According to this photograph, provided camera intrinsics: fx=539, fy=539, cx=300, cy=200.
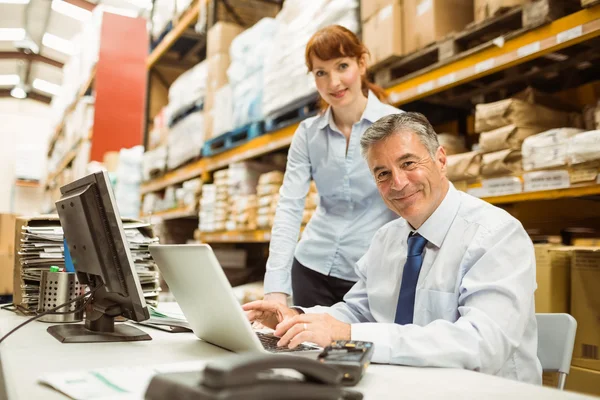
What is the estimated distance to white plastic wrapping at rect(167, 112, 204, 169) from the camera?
469 centimetres

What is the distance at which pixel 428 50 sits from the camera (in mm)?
2477

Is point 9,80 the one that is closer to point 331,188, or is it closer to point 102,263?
point 331,188

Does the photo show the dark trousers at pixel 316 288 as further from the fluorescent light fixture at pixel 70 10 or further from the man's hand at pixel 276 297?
the fluorescent light fixture at pixel 70 10

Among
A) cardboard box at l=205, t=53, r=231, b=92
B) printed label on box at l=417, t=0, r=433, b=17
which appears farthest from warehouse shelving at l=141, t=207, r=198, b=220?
printed label on box at l=417, t=0, r=433, b=17

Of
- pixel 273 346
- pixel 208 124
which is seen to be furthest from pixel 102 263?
pixel 208 124

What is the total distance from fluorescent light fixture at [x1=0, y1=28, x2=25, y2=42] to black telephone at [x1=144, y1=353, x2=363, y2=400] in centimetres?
1310

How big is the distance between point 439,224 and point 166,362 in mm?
759

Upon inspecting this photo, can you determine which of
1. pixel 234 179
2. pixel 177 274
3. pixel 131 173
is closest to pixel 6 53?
pixel 131 173

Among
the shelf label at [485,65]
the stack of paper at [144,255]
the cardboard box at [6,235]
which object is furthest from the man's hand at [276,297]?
the cardboard box at [6,235]

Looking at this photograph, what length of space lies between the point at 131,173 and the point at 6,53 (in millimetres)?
8929

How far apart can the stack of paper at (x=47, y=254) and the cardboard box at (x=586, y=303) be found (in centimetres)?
155

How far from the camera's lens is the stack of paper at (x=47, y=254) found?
1.94 m

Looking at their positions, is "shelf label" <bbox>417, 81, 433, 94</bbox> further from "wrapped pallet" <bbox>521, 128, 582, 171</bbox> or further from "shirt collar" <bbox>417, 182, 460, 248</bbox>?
"shirt collar" <bbox>417, 182, 460, 248</bbox>

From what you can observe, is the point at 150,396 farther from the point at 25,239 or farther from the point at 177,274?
the point at 25,239
